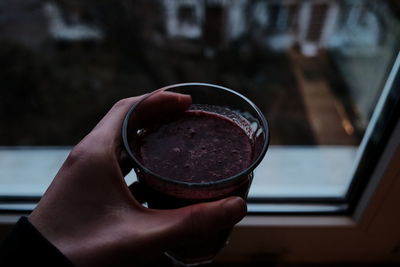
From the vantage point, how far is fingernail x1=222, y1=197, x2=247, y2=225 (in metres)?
0.48

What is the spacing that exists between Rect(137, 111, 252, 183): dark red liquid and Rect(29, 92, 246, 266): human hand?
40 millimetres

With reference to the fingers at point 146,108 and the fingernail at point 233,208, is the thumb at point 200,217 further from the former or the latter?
the fingers at point 146,108

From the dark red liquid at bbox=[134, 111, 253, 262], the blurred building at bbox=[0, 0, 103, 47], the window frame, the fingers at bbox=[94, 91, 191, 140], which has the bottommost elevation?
the window frame

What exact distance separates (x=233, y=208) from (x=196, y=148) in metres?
0.10

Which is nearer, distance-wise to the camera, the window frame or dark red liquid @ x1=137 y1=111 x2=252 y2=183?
dark red liquid @ x1=137 y1=111 x2=252 y2=183

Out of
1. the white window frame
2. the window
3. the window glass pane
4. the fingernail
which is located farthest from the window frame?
the fingernail

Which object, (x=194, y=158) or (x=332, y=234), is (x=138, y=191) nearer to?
(x=194, y=158)

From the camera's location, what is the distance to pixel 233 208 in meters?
0.48

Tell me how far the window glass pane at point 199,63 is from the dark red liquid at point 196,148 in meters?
0.52

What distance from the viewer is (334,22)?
4.00 feet

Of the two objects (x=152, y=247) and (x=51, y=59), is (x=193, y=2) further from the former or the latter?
(x=152, y=247)

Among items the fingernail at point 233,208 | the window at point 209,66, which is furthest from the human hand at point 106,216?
the window at point 209,66

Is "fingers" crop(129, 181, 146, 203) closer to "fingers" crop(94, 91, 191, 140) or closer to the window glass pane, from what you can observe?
"fingers" crop(94, 91, 191, 140)

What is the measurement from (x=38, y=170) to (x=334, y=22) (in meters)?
0.94
